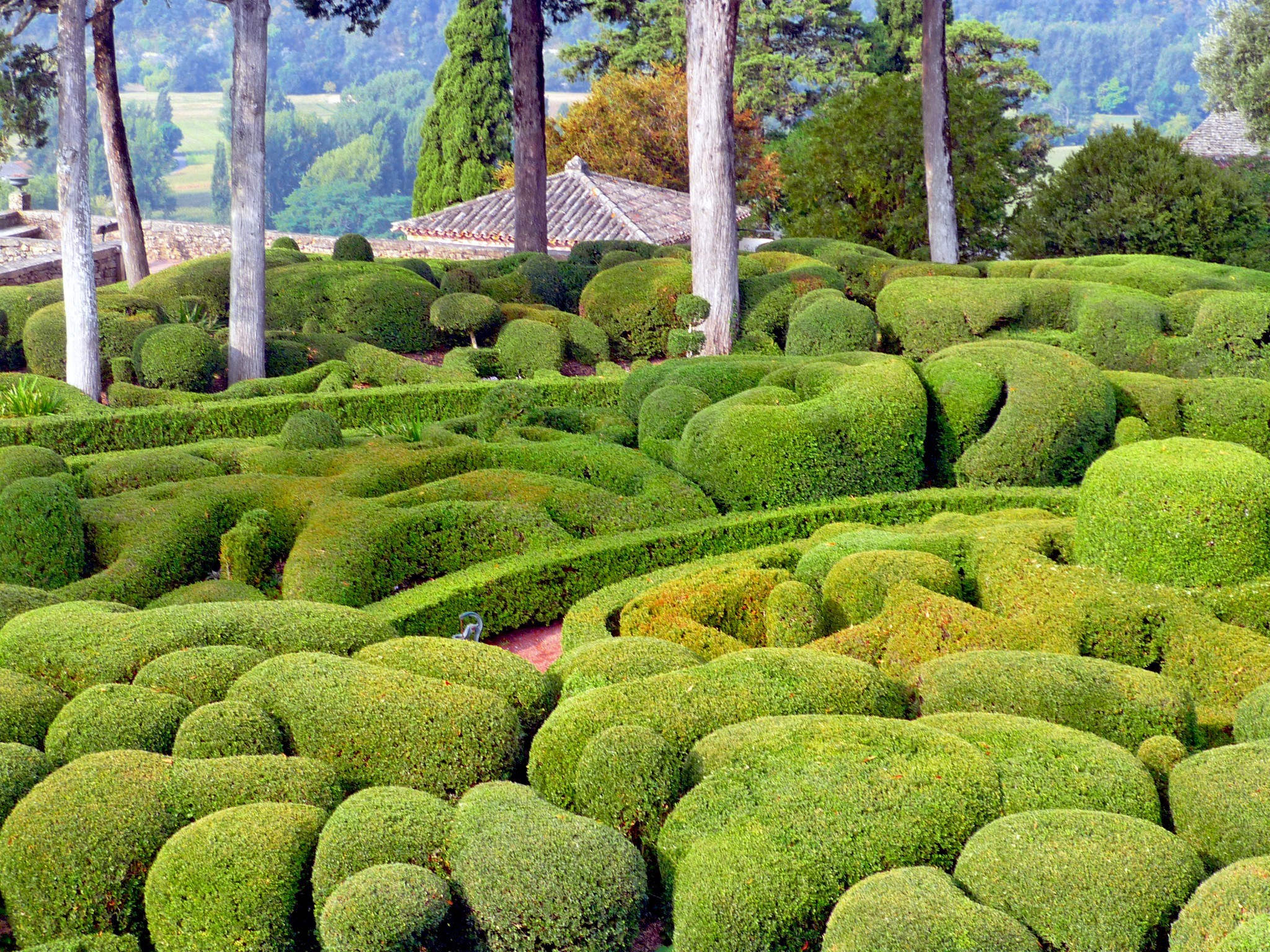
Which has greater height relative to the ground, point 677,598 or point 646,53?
point 646,53

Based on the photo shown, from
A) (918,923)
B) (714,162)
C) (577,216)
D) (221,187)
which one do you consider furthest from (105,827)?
(221,187)

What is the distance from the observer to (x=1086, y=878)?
327 cm

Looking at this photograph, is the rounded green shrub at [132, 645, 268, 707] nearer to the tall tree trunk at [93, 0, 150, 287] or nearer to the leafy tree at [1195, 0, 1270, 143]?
the tall tree trunk at [93, 0, 150, 287]

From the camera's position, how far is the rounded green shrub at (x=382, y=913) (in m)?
3.24

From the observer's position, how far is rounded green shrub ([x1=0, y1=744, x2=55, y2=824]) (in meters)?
3.94

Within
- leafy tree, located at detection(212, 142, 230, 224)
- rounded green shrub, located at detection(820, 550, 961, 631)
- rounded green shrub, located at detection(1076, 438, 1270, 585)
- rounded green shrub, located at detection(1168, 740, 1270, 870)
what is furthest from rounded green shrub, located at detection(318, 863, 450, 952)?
leafy tree, located at detection(212, 142, 230, 224)

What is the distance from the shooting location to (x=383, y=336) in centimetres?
1346

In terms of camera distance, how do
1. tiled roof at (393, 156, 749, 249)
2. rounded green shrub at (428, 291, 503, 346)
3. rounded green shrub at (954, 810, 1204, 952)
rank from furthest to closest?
1. tiled roof at (393, 156, 749, 249)
2. rounded green shrub at (428, 291, 503, 346)
3. rounded green shrub at (954, 810, 1204, 952)

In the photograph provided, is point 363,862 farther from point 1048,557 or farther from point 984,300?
point 984,300

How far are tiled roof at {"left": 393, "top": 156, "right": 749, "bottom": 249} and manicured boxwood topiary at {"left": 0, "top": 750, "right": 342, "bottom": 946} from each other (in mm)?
20380

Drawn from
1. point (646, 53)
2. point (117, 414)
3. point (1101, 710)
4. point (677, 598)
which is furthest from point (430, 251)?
point (1101, 710)

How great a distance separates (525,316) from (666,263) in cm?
183

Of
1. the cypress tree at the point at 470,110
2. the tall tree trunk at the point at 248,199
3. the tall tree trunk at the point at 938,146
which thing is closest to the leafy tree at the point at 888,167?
the tall tree trunk at the point at 938,146

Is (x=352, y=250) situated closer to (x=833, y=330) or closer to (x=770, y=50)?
(x=833, y=330)
